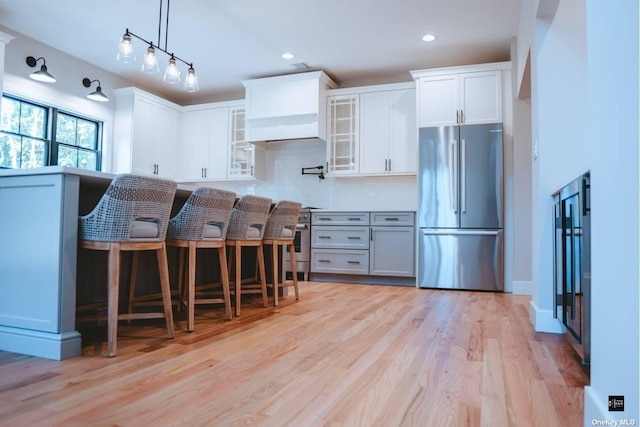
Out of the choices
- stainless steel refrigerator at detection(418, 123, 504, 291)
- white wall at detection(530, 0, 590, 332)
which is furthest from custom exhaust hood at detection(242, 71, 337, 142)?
white wall at detection(530, 0, 590, 332)

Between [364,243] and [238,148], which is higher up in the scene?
[238,148]

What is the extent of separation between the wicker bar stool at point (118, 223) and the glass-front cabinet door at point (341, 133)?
3.47 meters

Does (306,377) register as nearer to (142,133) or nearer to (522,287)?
(522,287)

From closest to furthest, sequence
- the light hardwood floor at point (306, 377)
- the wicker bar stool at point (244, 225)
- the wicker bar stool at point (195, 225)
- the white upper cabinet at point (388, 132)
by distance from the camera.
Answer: the light hardwood floor at point (306, 377), the wicker bar stool at point (195, 225), the wicker bar stool at point (244, 225), the white upper cabinet at point (388, 132)

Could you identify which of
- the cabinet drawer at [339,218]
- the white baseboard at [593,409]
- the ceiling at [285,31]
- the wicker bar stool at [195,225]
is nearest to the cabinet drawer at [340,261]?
the cabinet drawer at [339,218]

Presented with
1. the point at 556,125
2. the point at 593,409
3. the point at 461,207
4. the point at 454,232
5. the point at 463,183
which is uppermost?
the point at 556,125

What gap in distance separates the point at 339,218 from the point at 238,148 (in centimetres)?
193

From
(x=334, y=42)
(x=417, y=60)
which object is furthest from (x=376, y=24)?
(x=417, y=60)

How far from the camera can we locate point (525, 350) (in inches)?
84.3

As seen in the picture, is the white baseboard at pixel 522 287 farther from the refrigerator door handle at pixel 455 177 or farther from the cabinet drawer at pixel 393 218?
the cabinet drawer at pixel 393 218

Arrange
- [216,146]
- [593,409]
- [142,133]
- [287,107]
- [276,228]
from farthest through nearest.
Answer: [216,146] → [142,133] → [287,107] → [276,228] → [593,409]

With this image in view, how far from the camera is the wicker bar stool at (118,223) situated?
2004 millimetres

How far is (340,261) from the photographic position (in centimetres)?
513

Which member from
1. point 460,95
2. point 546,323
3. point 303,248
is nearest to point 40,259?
point 546,323
